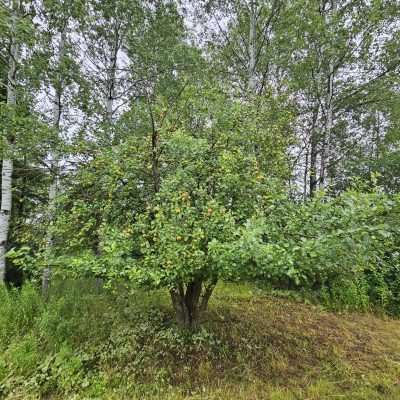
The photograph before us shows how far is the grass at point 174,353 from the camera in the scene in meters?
2.40

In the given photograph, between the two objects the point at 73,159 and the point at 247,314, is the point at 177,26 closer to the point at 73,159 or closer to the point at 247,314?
the point at 73,159

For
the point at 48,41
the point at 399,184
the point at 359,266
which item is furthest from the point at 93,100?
the point at 399,184

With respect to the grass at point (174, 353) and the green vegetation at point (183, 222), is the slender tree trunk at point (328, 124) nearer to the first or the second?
the green vegetation at point (183, 222)

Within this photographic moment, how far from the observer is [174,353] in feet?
9.33

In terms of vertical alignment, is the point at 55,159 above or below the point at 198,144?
above

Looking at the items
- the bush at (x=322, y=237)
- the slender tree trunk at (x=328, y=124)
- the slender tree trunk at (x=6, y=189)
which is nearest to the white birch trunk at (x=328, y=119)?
the slender tree trunk at (x=328, y=124)

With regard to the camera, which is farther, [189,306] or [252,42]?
[252,42]

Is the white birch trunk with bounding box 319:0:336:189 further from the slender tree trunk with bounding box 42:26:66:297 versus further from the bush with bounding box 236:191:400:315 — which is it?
the slender tree trunk with bounding box 42:26:66:297

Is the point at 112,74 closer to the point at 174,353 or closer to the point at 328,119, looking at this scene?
the point at 328,119

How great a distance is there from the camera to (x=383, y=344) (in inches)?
135

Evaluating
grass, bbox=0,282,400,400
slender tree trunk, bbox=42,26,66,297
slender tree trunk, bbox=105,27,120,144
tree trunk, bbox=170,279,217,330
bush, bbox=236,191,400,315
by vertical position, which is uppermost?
slender tree trunk, bbox=105,27,120,144

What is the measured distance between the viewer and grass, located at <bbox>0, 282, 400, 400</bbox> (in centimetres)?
240

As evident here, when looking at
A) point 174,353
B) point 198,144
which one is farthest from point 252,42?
point 174,353

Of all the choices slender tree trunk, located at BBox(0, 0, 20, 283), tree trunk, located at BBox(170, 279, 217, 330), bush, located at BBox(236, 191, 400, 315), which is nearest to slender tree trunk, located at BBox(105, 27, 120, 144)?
slender tree trunk, located at BBox(0, 0, 20, 283)
